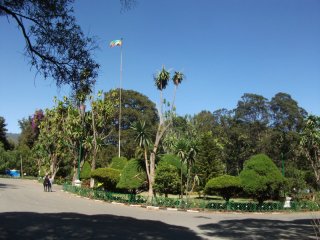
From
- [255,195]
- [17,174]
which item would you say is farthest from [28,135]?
[255,195]

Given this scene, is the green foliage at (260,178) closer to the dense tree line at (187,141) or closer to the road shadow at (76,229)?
the dense tree line at (187,141)

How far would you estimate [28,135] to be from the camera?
75.8 metres

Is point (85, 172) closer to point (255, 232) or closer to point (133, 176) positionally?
point (133, 176)

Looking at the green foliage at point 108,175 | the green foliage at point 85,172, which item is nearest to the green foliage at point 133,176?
the green foliage at point 108,175

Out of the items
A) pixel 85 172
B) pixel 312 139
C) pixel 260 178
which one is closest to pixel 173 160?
pixel 260 178

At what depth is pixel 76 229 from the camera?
12875 millimetres

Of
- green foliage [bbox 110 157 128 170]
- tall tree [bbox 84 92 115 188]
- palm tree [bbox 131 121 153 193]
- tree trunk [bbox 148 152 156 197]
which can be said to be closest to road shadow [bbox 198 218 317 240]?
tree trunk [bbox 148 152 156 197]

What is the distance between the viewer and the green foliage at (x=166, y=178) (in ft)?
92.2

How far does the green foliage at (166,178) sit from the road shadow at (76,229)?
38.6 feet

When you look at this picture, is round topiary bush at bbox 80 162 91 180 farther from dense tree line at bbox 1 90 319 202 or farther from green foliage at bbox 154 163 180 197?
green foliage at bbox 154 163 180 197

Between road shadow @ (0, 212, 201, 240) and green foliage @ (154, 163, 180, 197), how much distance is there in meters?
11.8

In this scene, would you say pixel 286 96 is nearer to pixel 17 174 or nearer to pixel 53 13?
pixel 17 174

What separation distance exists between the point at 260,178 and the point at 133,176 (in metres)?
9.00

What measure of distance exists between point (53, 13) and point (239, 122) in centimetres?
6900
